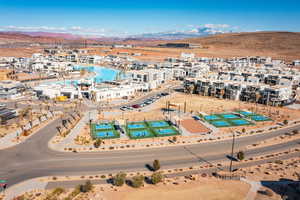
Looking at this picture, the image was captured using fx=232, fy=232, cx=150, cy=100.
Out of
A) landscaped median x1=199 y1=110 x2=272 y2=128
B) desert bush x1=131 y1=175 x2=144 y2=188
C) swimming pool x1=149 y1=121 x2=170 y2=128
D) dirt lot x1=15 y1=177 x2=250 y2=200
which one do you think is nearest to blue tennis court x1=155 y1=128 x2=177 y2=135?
swimming pool x1=149 y1=121 x2=170 y2=128

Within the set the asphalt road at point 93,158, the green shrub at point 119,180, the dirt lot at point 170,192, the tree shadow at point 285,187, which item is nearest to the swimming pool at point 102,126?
the asphalt road at point 93,158

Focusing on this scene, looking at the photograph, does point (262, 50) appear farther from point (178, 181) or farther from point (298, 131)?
point (178, 181)

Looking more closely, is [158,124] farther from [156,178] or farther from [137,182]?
[137,182]

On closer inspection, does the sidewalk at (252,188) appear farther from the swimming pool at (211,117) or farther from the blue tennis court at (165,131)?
the swimming pool at (211,117)

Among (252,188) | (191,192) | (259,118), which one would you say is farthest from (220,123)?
(191,192)

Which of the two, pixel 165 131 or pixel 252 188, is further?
pixel 165 131

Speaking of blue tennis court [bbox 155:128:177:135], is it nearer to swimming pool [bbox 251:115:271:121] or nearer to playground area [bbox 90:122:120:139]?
playground area [bbox 90:122:120:139]
